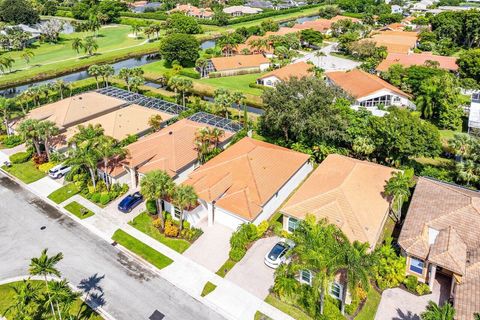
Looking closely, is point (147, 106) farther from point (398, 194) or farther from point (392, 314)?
point (392, 314)

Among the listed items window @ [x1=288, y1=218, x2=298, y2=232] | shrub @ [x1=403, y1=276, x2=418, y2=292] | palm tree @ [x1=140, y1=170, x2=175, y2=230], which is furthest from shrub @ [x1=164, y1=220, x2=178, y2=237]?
shrub @ [x1=403, y1=276, x2=418, y2=292]

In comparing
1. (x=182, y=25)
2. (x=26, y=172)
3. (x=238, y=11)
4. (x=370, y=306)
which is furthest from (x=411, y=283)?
(x=238, y=11)

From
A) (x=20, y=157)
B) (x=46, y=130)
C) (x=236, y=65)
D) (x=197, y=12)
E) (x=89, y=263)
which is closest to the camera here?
(x=89, y=263)

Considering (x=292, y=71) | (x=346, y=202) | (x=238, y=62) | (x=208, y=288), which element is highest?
(x=238, y=62)

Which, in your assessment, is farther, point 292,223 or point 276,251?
point 292,223

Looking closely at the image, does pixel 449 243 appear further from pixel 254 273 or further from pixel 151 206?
pixel 151 206

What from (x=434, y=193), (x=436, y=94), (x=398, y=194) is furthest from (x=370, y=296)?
(x=436, y=94)

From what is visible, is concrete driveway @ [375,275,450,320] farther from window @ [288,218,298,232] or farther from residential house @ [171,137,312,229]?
residential house @ [171,137,312,229]
